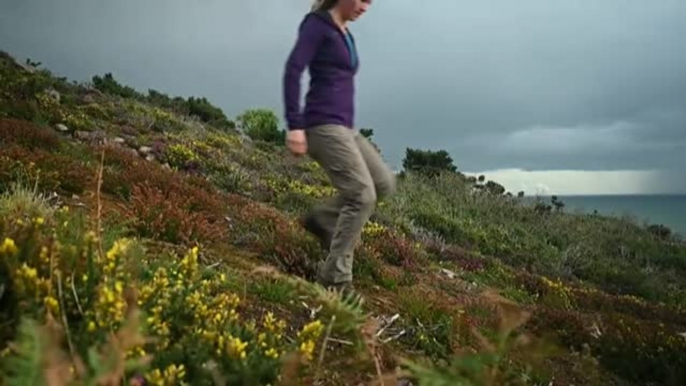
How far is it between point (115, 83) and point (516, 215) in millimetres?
18379

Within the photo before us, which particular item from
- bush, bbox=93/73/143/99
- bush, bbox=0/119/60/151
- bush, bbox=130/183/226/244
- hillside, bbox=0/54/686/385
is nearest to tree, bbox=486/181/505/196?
hillside, bbox=0/54/686/385

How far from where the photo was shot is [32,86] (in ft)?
53.0

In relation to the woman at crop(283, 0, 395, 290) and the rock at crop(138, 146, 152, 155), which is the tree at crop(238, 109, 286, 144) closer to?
the rock at crop(138, 146, 152, 155)

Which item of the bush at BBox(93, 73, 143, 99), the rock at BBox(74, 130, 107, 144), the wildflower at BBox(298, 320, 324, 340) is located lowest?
the wildflower at BBox(298, 320, 324, 340)

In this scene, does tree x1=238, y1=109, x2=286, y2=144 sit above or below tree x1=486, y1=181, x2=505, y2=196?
above

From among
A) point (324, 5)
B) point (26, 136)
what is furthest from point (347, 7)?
point (26, 136)

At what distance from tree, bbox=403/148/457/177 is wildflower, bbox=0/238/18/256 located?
2654cm

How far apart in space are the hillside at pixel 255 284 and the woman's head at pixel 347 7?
6.74ft

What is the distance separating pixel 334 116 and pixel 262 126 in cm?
2950

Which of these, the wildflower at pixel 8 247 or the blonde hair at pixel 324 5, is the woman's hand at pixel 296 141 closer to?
the blonde hair at pixel 324 5

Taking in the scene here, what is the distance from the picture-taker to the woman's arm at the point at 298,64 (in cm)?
475

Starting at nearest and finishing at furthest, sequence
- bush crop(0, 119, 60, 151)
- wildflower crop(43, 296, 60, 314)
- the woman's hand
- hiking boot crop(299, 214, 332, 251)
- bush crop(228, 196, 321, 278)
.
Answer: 1. wildflower crop(43, 296, 60, 314)
2. the woman's hand
3. hiking boot crop(299, 214, 332, 251)
4. bush crop(228, 196, 321, 278)
5. bush crop(0, 119, 60, 151)

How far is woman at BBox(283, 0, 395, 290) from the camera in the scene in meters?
4.79

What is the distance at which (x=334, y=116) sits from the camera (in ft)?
16.0
